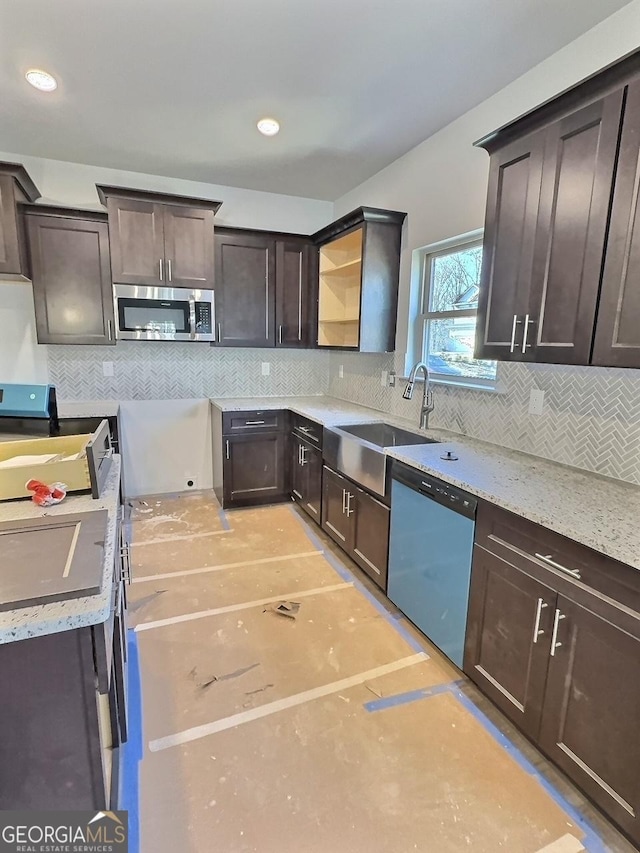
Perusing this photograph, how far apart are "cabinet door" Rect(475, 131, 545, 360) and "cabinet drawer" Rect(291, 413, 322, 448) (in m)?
1.54

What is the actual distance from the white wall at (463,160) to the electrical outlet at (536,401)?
107 cm

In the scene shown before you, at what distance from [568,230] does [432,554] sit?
1.51 metres

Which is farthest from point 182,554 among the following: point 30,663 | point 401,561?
point 30,663

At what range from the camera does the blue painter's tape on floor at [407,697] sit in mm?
1883

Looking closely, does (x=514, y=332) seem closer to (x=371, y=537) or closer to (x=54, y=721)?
(x=371, y=537)

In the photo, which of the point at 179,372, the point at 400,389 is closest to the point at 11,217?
the point at 179,372

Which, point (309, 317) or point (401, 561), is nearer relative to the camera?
point (401, 561)

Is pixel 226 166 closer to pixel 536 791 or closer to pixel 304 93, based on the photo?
pixel 304 93

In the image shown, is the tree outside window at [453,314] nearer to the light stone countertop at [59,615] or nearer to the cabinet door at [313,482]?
the cabinet door at [313,482]

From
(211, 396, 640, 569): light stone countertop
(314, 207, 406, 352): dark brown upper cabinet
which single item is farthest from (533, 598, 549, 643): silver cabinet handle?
(314, 207, 406, 352): dark brown upper cabinet

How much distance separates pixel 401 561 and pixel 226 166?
3.27 m

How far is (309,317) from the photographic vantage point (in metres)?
4.19

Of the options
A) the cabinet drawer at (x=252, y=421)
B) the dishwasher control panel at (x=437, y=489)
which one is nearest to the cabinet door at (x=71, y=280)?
the cabinet drawer at (x=252, y=421)

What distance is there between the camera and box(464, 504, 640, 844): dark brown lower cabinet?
4.27ft
